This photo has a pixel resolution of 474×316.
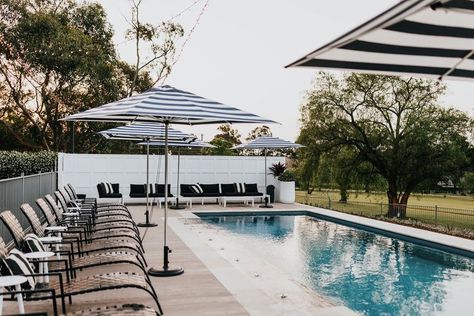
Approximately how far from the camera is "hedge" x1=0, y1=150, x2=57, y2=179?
37.3ft

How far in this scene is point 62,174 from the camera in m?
16.5

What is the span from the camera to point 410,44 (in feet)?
9.34

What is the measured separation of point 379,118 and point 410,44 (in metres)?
22.8

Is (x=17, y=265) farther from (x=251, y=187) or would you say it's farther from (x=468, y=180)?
(x=468, y=180)

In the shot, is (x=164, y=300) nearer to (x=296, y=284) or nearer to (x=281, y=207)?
(x=296, y=284)

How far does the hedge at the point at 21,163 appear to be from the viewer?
11.4m

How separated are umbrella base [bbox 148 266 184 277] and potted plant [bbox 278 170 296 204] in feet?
38.8

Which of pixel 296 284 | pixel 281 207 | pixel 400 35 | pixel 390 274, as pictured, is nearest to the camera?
pixel 400 35

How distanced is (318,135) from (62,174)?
1359cm

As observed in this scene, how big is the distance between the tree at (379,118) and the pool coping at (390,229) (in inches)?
353

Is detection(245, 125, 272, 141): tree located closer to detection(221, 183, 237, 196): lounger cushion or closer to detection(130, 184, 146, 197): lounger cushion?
detection(221, 183, 237, 196): lounger cushion

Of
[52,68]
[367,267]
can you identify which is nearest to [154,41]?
[52,68]

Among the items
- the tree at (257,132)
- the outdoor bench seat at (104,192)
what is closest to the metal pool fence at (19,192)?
the outdoor bench seat at (104,192)

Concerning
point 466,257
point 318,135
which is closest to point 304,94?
point 318,135
